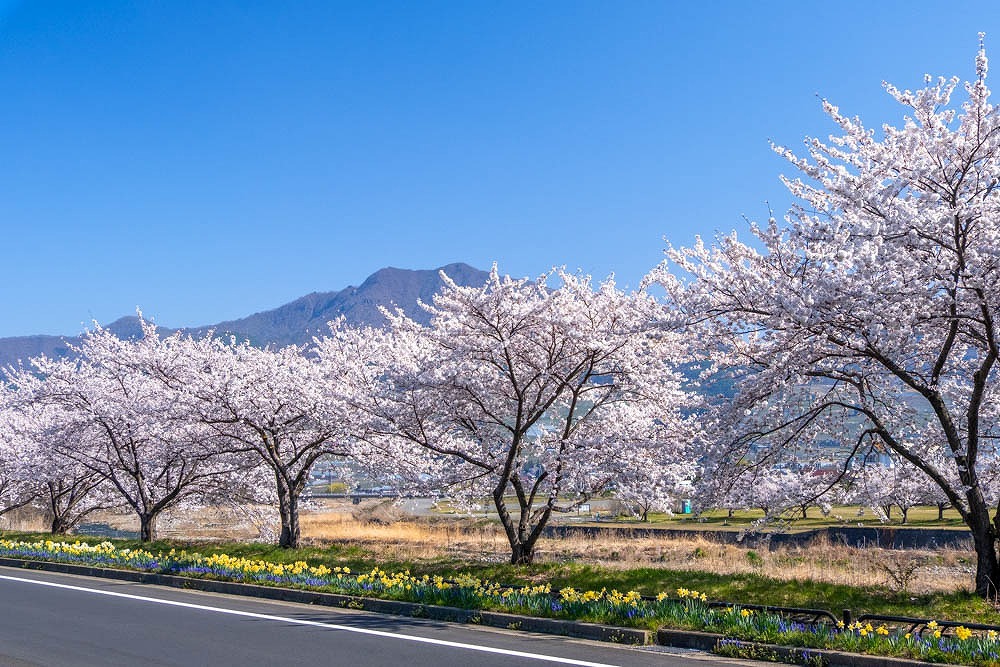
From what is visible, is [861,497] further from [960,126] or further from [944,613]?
[960,126]

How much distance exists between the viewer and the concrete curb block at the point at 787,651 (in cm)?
849

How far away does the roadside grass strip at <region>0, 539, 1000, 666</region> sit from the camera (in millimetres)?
8734

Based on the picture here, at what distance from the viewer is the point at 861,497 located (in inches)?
603

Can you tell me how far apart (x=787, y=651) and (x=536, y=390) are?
1046 centimetres

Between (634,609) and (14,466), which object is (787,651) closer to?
(634,609)

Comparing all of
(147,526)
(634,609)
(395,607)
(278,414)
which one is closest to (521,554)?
(395,607)

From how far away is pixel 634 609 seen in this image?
1139cm

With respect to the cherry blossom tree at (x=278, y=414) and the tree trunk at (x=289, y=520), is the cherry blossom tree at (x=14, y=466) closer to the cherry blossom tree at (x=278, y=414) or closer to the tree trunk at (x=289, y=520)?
the cherry blossom tree at (x=278, y=414)

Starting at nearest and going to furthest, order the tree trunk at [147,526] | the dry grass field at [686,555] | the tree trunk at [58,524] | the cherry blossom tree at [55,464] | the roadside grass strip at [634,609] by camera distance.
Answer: the roadside grass strip at [634,609] → the dry grass field at [686,555] → the tree trunk at [147,526] → the cherry blossom tree at [55,464] → the tree trunk at [58,524]

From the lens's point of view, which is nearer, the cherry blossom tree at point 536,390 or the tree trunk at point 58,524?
the cherry blossom tree at point 536,390

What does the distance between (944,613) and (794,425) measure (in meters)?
3.69

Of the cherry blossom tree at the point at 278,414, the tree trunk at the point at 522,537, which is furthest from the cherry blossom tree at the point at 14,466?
the tree trunk at the point at 522,537

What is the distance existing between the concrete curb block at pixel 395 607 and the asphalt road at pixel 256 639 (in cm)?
34

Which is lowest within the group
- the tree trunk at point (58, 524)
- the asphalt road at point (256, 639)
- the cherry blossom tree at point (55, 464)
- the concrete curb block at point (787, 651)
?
the asphalt road at point (256, 639)
